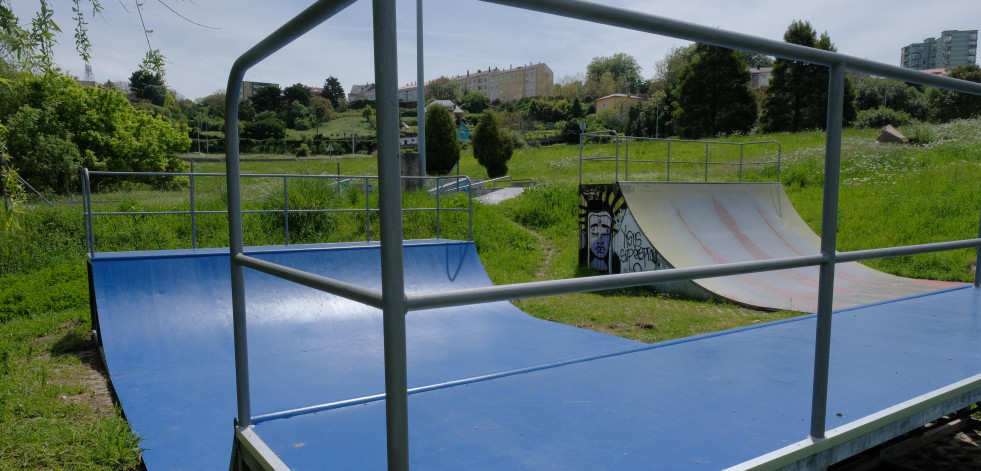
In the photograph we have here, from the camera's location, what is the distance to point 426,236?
38.5ft

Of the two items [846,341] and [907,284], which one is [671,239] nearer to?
[907,284]

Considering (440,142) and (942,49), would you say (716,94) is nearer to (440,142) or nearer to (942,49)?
(440,142)

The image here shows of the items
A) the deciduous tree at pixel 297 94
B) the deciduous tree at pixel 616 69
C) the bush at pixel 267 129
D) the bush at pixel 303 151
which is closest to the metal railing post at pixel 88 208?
the bush at pixel 303 151

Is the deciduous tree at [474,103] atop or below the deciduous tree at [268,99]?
atop

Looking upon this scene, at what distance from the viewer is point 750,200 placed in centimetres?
1099

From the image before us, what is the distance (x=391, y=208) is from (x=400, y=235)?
0.15 feet

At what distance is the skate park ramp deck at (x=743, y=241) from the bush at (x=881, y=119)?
25.0 metres

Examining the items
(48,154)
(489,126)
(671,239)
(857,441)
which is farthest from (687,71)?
(857,441)

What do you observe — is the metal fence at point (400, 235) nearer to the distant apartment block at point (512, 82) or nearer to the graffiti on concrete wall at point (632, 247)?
the graffiti on concrete wall at point (632, 247)

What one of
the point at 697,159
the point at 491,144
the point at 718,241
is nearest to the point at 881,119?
the point at 697,159

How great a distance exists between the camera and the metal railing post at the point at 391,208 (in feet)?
2.99

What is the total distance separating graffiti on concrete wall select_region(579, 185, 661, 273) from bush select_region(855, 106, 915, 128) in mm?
27285

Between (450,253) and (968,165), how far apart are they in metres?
14.0

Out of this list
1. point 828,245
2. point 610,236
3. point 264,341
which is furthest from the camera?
point 610,236
